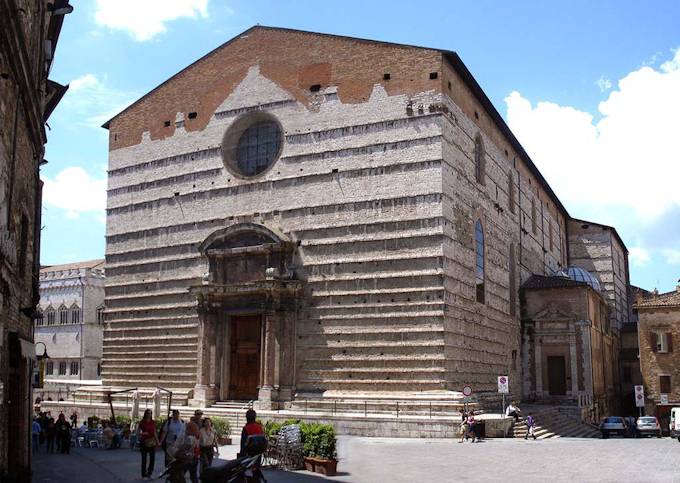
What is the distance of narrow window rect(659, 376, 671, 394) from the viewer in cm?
4168

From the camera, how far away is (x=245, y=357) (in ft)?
94.3

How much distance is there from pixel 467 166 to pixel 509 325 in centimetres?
817

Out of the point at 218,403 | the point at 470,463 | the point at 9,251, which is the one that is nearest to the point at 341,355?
the point at 218,403

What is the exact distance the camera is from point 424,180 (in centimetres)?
2619

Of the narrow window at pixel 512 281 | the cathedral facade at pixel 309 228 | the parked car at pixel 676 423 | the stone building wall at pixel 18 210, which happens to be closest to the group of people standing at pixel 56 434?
the cathedral facade at pixel 309 228

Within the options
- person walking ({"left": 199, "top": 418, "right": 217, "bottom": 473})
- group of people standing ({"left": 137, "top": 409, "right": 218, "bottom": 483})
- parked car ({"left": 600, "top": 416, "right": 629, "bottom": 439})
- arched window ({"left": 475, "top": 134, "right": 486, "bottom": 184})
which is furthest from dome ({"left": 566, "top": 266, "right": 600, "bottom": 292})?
person walking ({"left": 199, "top": 418, "right": 217, "bottom": 473})

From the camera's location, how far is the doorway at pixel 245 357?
28.3 metres

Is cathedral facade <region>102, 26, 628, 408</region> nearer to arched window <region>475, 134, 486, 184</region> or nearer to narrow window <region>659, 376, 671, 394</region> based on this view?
arched window <region>475, 134, 486, 184</region>

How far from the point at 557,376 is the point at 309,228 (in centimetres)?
1479

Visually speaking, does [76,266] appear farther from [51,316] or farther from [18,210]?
[18,210]

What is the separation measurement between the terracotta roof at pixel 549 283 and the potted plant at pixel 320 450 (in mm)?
21567

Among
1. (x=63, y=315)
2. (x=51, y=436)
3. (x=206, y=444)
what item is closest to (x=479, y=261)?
(x=51, y=436)

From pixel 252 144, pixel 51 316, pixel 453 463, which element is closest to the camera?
pixel 453 463

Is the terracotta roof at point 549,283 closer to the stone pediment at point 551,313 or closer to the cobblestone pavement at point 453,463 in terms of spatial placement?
the stone pediment at point 551,313
